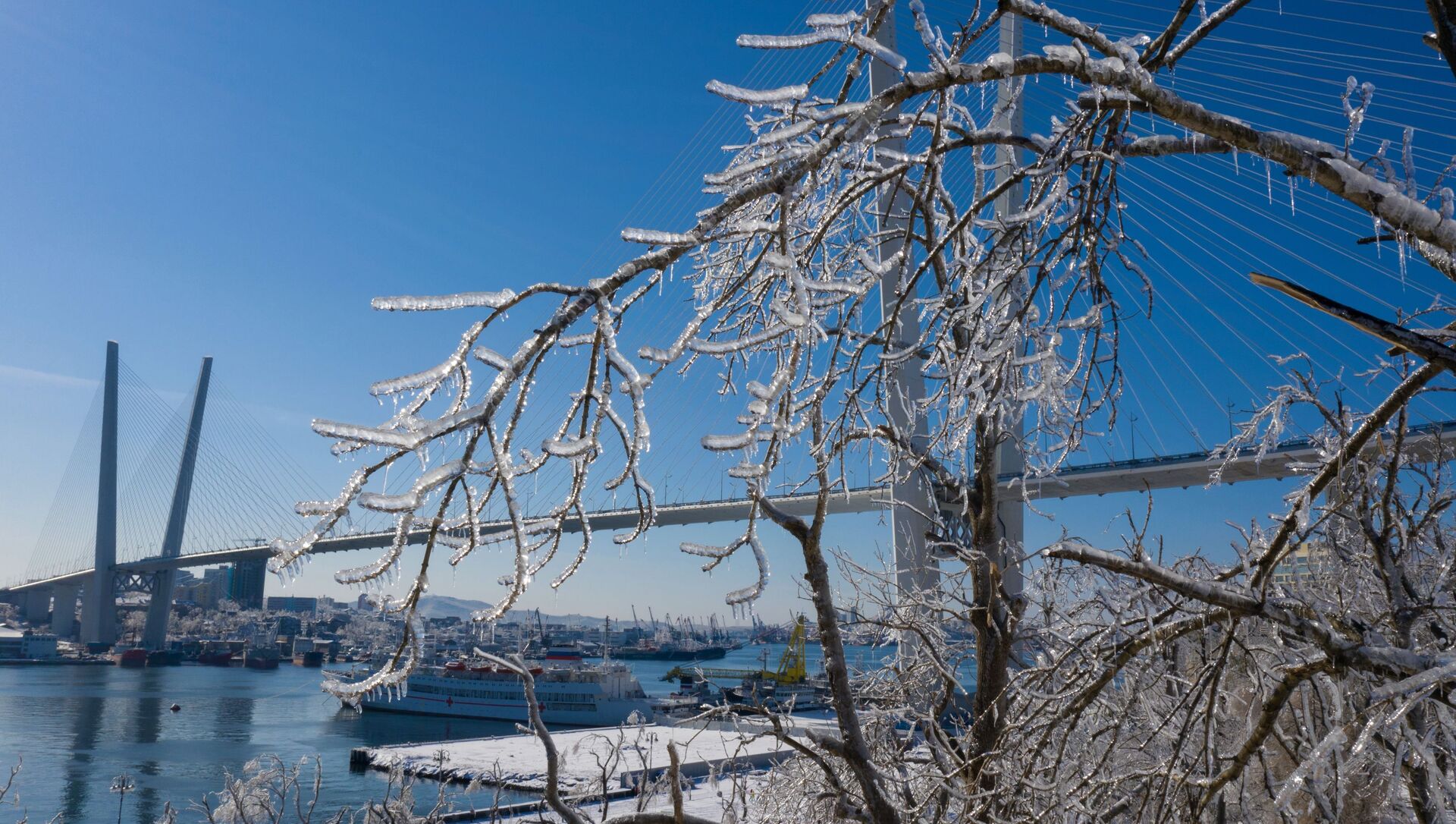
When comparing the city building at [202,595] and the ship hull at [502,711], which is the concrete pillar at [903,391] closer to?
the ship hull at [502,711]

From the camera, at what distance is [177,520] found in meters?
53.3

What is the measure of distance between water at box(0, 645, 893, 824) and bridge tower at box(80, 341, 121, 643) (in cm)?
363

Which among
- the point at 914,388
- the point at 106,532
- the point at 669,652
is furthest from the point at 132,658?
the point at 914,388

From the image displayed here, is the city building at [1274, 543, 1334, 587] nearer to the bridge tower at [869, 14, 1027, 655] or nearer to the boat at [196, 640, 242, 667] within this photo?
the bridge tower at [869, 14, 1027, 655]

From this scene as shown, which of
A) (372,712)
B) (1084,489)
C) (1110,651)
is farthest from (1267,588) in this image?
(372,712)

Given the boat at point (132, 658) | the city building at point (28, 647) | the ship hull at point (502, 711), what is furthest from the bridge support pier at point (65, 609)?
the ship hull at point (502, 711)

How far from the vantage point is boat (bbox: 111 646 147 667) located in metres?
69.9

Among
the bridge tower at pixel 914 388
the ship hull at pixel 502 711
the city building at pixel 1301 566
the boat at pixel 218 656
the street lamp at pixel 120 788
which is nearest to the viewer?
the city building at pixel 1301 566

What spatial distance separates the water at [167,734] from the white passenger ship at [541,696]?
0.83 metres

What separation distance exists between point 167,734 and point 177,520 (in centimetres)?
2120

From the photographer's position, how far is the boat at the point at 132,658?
69875 millimetres

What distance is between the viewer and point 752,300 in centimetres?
→ 251

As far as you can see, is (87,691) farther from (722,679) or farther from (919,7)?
(919,7)

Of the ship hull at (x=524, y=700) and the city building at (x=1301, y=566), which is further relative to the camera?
the ship hull at (x=524, y=700)
